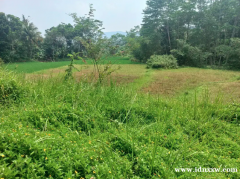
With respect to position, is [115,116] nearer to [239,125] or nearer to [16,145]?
[16,145]

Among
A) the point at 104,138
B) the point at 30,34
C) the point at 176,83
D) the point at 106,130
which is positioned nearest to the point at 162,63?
the point at 176,83

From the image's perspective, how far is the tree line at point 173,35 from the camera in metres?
9.18

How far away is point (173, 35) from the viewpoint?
12.4 metres

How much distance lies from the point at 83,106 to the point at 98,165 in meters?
1.22

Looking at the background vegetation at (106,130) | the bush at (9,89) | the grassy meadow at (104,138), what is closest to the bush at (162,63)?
the background vegetation at (106,130)

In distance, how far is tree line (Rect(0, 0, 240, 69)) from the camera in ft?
30.1

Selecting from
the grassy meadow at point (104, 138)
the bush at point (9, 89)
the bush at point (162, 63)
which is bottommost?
the grassy meadow at point (104, 138)

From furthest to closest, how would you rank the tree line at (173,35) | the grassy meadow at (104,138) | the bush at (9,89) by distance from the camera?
the tree line at (173,35), the bush at (9,89), the grassy meadow at (104,138)

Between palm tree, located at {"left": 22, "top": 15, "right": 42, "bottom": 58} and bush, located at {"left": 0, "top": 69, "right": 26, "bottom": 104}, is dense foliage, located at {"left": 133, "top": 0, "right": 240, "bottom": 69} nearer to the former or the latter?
palm tree, located at {"left": 22, "top": 15, "right": 42, "bottom": 58}

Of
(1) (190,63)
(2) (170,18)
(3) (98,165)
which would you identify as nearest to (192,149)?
(3) (98,165)

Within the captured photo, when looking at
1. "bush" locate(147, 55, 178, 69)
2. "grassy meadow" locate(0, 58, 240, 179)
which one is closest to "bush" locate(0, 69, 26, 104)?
"grassy meadow" locate(0, 58, 240, 179)

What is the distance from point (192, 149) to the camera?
1733 millimetres

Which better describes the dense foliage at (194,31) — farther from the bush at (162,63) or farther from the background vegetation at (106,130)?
the background vegetation at (106,130)

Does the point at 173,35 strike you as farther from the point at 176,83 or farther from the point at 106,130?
the point at 106,130
